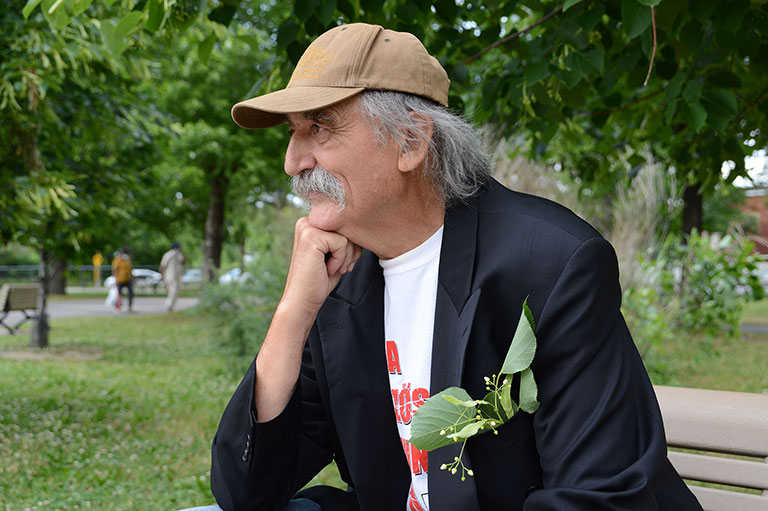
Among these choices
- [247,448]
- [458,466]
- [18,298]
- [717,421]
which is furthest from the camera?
[18,298]

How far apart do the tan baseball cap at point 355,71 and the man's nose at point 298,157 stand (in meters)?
0.10

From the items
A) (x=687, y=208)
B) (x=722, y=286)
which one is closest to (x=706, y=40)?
(x=722, y=286)

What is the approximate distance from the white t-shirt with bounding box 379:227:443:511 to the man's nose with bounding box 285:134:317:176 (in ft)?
1.07

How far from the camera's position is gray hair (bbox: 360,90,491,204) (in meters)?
1.79

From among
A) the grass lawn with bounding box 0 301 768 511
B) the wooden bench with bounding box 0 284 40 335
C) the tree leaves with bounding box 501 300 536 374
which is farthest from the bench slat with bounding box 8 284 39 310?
the tree leaves with bounding box 501 300 536 374

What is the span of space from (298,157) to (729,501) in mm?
1462

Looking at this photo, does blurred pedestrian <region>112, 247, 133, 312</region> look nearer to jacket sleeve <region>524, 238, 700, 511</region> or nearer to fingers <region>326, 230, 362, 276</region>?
fingers <region>326, 230, 362, 276</region>

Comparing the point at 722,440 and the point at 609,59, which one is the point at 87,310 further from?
the point at 722,440

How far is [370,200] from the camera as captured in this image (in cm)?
182

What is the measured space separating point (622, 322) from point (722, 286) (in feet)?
25.3

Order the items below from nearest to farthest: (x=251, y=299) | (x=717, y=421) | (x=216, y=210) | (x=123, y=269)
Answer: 1. (x=717, y=421)
2. (x=251, y=299)
3. (x=123, y=269)
4. (x=216, y=210)

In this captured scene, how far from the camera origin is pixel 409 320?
74.9 inches

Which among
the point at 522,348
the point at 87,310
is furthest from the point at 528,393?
the point at 87,310

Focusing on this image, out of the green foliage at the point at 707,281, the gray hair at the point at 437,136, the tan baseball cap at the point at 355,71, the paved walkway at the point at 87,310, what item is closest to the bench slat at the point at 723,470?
the gray hair at the point at 437,136
